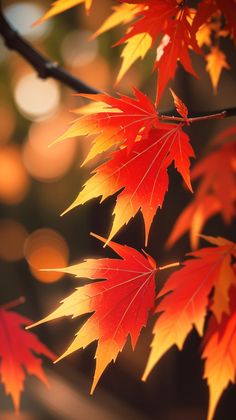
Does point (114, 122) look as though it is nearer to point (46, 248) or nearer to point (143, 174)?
point (143, 174)

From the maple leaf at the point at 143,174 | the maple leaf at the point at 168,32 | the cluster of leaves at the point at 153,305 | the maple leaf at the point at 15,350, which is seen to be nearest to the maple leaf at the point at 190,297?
the cluster of leaves at the point at 153,305

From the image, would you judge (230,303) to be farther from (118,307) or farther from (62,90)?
(62,90)

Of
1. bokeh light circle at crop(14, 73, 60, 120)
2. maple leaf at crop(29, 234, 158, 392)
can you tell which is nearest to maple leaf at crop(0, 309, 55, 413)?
maple leaf at crop(29, 234, 158, 392)

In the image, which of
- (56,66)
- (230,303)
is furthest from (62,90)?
(230,303)

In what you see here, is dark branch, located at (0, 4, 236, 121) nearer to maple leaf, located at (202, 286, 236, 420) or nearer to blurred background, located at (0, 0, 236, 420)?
blurred background, located at (0, 0, 236, 420)

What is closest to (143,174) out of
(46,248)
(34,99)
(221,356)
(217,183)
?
(221,356)

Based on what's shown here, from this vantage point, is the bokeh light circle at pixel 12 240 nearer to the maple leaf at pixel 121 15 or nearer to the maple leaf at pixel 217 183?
the maple leaf at pixel 217 183
